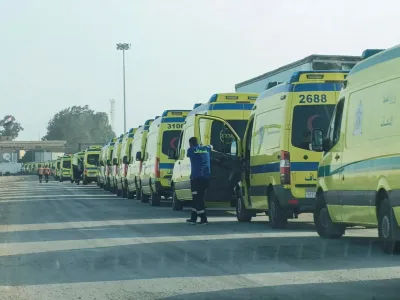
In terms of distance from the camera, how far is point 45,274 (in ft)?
34.7

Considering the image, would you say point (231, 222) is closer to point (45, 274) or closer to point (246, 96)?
point (246, 96)

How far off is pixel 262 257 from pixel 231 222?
24.1ft

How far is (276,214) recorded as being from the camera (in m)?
16.5

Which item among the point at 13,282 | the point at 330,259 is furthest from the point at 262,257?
the point at 13,282

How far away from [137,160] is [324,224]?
56.6 ft

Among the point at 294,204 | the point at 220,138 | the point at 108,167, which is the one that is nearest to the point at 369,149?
the point at 294,204

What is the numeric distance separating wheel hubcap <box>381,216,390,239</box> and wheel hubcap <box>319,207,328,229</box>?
2.62 meters

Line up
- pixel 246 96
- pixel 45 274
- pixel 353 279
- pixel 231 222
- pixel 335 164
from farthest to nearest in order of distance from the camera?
pixel 246 96 → pixel 231 222 → pixel 335 164 → pixel 45 274 → pixel 353 279

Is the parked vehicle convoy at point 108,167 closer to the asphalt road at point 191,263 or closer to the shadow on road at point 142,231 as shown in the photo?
the shadow on road at point 142,231

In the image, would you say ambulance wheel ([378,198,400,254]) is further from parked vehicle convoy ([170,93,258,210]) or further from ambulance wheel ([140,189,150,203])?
ambulance wheel ([140,189,150,203])

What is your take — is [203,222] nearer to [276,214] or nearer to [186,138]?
[276,214]

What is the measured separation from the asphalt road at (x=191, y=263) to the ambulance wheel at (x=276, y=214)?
28 cm

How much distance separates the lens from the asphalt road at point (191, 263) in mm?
8962

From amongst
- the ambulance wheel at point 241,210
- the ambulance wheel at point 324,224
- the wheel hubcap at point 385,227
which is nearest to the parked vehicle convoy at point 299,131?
the ambulance wheel at point 324,224
